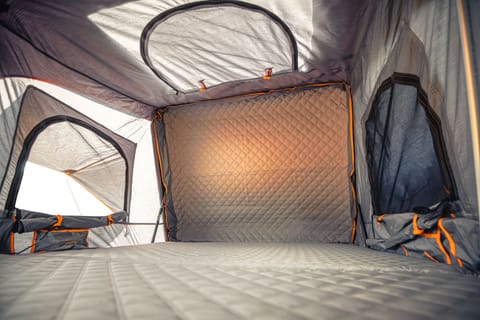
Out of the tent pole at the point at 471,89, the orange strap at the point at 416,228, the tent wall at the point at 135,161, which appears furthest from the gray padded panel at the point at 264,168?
the tent pole at the point at 471,89

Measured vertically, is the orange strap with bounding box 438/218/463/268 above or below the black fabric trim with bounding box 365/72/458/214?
below

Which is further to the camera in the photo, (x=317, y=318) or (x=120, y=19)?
(x=120, y=19)

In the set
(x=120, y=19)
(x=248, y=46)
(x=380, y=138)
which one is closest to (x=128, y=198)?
(x=120, y=19)

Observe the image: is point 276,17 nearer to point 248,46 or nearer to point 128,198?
point 248,46

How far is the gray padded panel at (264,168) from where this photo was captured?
64.4 inches

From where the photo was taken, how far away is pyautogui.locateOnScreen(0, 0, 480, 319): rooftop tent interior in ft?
1.63

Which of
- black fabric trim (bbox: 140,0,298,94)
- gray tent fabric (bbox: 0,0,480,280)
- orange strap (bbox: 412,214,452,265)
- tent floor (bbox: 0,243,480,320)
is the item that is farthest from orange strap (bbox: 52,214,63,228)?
orange strap (bbox: 412,214,452,265)

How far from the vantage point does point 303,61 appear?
1.45 m

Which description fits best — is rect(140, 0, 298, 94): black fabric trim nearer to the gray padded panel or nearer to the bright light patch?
the gray padded panel

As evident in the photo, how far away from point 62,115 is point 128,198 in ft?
2.31

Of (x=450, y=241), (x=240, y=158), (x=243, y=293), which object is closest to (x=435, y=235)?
(x=450, y=241)

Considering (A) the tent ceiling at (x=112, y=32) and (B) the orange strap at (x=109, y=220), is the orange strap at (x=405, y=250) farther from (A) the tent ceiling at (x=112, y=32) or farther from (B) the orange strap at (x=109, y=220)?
(B) the orange strap at (x=109, y=220)

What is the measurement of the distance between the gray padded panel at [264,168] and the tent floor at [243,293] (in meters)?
0.97

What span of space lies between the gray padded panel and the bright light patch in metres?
0.60
